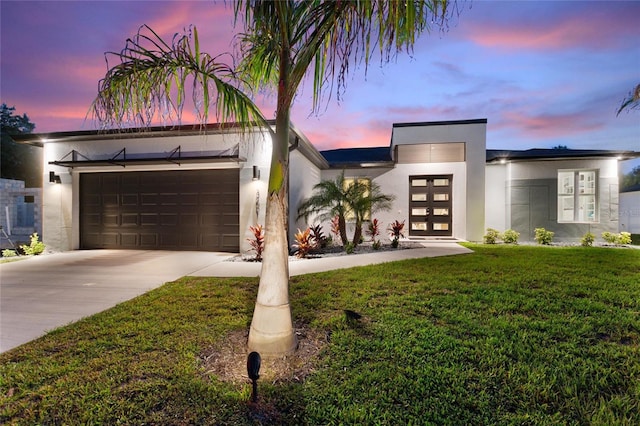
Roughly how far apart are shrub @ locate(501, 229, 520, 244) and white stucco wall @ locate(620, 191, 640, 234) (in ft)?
33.4

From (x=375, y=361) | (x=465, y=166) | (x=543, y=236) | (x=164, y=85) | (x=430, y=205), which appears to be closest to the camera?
(x=375, y=361)

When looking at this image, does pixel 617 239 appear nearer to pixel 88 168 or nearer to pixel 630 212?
pixel 630 212

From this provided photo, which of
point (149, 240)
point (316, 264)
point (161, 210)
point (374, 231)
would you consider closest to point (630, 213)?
point (374, 231)

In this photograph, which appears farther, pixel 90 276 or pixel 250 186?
pixel 250 186

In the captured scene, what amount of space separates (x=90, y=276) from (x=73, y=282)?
1.48 feet

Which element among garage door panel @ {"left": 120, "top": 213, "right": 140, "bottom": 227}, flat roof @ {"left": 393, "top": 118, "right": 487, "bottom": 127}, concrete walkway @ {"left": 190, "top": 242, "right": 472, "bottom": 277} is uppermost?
flat roof @ {"left": 393, "top": 118, "right": 487, "bottom": 127}

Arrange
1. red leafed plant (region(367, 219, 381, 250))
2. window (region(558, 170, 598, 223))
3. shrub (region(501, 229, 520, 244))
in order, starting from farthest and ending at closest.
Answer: window (region(558, 170, 598, 223))
shrub (region(501, 229, 520, 244))
red leafed plant (region(367, 219, 381, 250))

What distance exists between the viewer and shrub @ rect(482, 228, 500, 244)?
11109 millimetres

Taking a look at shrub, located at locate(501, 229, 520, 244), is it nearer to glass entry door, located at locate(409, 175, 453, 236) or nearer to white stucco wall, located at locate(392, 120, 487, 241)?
white stucco wall, located at locate(392, 120, 487, 241)

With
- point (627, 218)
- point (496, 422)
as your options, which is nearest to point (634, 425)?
point (496, 422)

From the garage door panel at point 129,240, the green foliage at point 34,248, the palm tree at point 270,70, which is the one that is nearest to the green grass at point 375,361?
the palm tree at point 270,70

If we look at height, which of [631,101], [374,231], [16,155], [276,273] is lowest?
[374,231]

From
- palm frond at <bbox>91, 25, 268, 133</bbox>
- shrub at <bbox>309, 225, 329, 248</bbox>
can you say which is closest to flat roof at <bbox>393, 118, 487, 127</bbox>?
shrub at <bbox>309, 225, 329, 248</bbox>

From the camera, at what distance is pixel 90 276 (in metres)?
6.07
